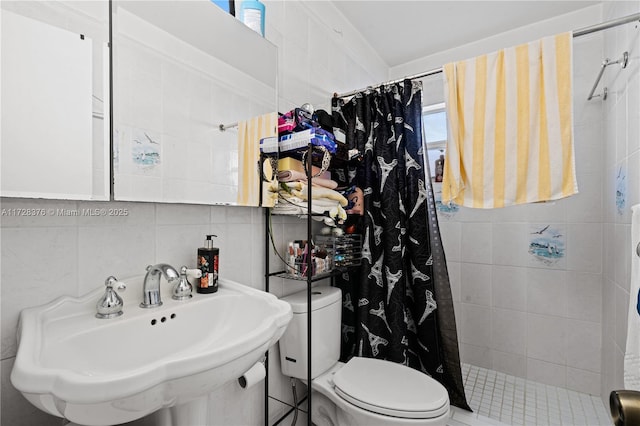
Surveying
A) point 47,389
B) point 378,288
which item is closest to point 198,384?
point 47,389

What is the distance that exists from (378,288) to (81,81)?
151 cm

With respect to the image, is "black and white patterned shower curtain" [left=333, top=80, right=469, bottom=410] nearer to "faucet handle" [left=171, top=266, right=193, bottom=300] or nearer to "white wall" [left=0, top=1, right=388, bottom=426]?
"white wall" [left=0, top=1, right=388, bottom=426]

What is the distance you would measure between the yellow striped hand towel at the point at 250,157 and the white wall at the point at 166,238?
0.25 feet

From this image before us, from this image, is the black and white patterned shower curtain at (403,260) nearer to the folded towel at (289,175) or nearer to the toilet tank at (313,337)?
the toilet tank at (313,337)

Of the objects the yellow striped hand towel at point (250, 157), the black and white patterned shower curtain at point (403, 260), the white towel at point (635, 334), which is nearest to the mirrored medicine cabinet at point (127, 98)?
the yellow striped hand towel at point (250, 157)

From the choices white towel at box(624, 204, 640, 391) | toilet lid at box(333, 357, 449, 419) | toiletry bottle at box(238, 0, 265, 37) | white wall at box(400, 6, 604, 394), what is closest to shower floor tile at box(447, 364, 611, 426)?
white wall at box(400, 6, 604, 394)

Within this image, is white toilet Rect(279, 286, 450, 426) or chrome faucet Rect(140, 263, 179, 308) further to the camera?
white toilet Rect(279, 286, 450, 426)

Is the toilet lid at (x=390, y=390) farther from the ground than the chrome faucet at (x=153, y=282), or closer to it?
closer to it

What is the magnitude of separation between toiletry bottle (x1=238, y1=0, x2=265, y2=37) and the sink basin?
3.52 feet

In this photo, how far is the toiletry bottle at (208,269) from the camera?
1.12 m

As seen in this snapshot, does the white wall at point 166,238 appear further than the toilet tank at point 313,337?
No

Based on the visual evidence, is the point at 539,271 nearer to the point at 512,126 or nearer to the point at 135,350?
the point at 512,126

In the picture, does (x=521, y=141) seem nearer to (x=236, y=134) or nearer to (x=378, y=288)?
(x=378, y=288)

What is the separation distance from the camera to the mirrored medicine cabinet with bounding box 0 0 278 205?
787mm
